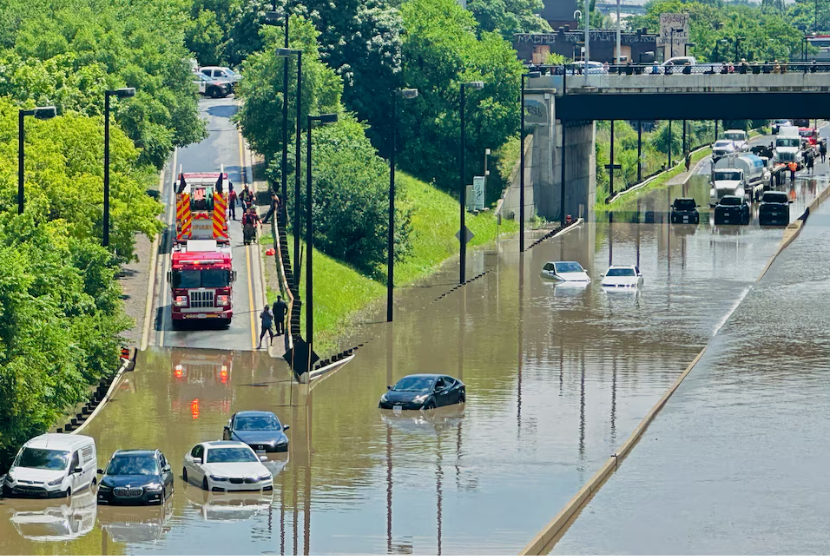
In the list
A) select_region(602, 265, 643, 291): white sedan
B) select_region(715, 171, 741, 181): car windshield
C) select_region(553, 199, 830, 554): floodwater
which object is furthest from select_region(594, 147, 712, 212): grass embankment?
select_region(553, 199, 830, 554): floodwater

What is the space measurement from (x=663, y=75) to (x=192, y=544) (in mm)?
75658

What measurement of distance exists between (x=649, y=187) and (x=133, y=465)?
99267mm

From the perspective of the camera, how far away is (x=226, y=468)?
39031 mm

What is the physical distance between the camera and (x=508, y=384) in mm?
53688

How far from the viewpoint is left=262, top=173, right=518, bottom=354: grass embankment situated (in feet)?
215

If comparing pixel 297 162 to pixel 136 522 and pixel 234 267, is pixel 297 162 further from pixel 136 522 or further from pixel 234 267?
pixel 136 522

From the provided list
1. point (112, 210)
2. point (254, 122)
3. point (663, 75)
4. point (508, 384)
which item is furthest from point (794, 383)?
point (663, 75)

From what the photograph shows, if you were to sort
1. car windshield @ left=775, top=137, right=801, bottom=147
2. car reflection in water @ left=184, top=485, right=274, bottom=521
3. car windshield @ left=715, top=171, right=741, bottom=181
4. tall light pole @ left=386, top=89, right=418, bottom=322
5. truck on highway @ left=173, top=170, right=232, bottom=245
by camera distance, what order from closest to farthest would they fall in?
car reflection in water @ left=184, top=485, right=274, bottom=521 → tall light pole @ left=386, top=89, right=418, bottom=322 → truck on highway @ left=173, top=170, right=232, bottom=245 → car windshield @ left=715, top=171, right=741, bottom=181 → car windshield @ left=775, top=137, right=801, bottom=147

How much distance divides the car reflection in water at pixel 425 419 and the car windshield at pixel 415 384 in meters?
0.85

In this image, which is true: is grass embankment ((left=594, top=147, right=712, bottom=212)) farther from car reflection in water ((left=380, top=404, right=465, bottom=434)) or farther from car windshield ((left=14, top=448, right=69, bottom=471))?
car windshield ((left=14, top=448, right=69, bottom=471))

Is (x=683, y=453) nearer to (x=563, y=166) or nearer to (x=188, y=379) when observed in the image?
(x=188, y=379)

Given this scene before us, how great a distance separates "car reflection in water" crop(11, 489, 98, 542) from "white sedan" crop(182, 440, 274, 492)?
2.58 metres

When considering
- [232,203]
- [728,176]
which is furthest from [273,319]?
[728,176]

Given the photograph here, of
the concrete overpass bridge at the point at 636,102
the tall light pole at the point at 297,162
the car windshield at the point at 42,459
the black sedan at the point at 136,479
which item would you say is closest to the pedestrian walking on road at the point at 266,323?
the tall light pole at the point at 297,162
